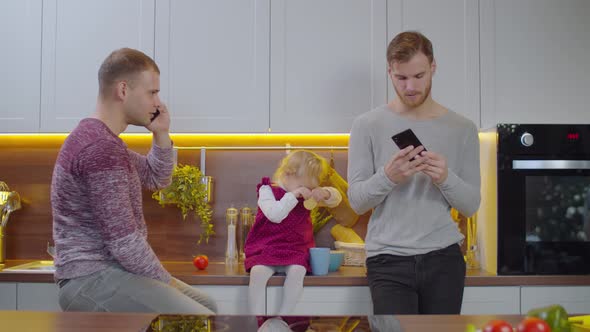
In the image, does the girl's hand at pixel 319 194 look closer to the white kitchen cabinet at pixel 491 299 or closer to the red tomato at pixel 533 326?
the white kitchen cabinet at pixel 491 299

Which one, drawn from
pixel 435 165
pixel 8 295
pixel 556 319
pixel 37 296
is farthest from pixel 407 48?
pixel 8 295

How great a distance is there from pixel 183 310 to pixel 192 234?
1.50 meters

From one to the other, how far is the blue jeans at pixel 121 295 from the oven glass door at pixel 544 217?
1.42m

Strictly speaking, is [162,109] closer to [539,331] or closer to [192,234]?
[192,234]

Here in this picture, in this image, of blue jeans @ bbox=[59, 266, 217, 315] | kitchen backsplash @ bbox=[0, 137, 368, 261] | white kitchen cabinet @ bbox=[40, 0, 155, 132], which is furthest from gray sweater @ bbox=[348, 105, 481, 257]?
white kitchen cabinet @ bbox=[40, 0, 155, 132]

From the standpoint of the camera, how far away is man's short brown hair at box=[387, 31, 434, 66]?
226 centimetres

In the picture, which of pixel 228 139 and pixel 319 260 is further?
pixel 228 139

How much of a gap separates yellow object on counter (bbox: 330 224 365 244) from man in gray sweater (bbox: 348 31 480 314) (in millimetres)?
723

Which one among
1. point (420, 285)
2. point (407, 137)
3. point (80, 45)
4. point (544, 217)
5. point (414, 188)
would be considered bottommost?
point (420, 285)

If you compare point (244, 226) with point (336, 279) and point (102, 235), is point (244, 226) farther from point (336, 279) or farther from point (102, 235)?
point (102, 235)

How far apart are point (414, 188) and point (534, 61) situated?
0.98m

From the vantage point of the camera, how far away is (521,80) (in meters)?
2.87

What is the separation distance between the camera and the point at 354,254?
296cm

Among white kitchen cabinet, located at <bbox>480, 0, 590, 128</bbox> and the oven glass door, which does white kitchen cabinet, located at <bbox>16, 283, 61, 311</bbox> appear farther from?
white kitchen cabinet, located at <bbox>480, 0, 590, 128</bbox>
